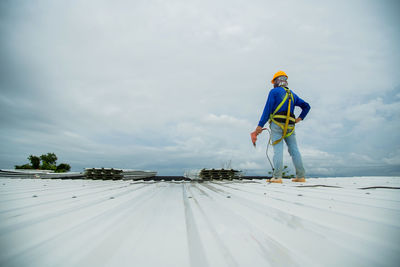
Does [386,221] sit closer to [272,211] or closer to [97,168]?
[272,211]

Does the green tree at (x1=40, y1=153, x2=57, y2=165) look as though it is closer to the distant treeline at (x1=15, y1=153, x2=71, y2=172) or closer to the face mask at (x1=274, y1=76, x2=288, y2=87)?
the distant treeline at (x1=15, y1=153, x2=71, y2=172)

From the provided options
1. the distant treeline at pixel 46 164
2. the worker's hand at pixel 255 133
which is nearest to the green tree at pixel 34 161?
the distant treeline at pixel 46 164

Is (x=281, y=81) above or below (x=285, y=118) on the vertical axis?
above

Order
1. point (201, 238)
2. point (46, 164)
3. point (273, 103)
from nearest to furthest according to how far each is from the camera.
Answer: point (201, 238) → point (273, 103) → point (46, 164)

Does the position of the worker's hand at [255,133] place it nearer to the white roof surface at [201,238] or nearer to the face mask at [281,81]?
the face mask at [281,81]

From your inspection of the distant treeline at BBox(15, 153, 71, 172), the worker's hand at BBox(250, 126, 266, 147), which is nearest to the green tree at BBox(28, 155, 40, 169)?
the distant treeline at BBox(15, 153, 71, 172)

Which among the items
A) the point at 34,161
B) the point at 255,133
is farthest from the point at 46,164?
the point at 255,133

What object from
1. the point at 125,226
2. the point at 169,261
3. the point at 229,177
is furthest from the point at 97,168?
the point at 169,261

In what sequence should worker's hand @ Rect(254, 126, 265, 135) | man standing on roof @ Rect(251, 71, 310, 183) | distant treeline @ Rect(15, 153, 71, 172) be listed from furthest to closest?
distant treeline @ Rect(15, 153, 71, 172), worker's hand @ Rect(254, 126, 265, 135), man standing on roof @ Rect(251, 71, 310, 183)

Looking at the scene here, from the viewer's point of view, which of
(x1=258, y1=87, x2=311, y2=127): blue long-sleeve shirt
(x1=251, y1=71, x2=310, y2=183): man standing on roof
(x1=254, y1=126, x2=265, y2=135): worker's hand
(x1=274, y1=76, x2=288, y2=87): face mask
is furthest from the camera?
(x1=274, y1=76, x2=288, y2=87): face mask

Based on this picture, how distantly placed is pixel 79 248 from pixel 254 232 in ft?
2.35

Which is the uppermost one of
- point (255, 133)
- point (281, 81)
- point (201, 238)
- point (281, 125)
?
point (281, 81)

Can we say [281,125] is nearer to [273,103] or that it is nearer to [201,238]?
[273,103]

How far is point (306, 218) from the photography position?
3.27 feet
